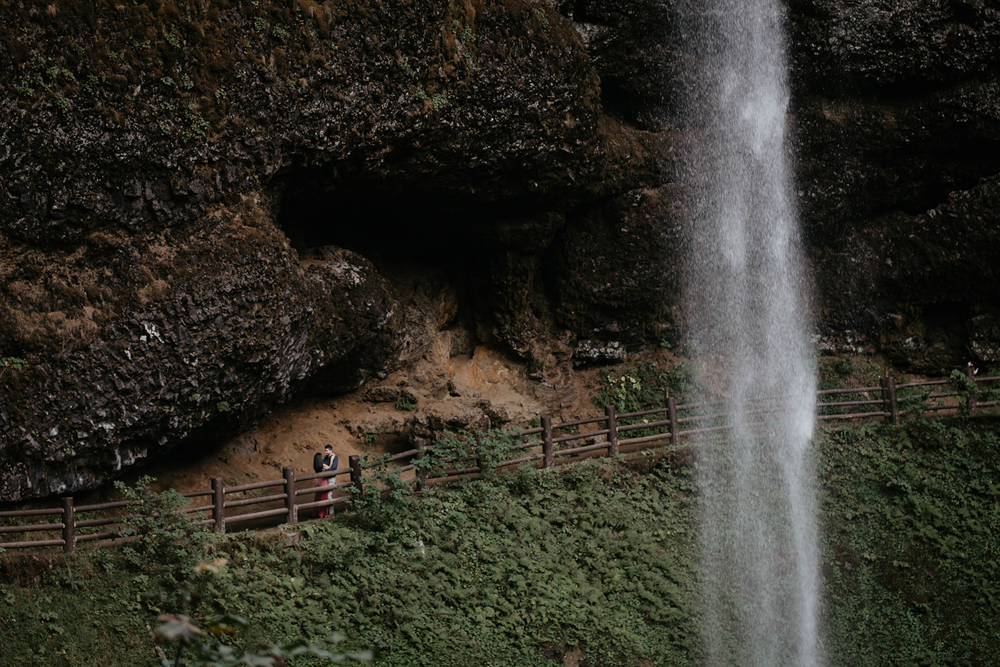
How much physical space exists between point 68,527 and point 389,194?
771 cm

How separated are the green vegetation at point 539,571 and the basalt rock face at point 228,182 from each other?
2.06 meters

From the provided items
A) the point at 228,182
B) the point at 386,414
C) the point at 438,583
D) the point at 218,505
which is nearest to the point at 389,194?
the point at 228,182

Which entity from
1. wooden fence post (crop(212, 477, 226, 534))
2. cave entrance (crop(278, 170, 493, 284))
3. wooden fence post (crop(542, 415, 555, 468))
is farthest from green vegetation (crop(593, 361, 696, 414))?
wooden fence post (crop(212, 477, 226, 534))

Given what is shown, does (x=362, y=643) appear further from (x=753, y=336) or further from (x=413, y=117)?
(x=753, y=336)

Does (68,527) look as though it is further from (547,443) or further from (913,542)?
(913,542)

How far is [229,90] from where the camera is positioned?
1231 cm

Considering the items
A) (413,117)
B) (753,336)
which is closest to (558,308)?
(753,336)

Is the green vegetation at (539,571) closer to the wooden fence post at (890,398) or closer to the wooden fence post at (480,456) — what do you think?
the wooden fence post at (480,456)

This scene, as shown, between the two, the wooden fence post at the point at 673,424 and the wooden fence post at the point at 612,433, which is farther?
the wooden fence post at the point at 673,424

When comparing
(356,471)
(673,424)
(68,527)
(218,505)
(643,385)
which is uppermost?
(643,385)

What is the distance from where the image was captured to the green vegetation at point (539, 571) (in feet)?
33.4

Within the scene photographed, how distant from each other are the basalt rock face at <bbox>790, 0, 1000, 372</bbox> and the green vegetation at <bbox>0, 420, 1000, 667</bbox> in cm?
391

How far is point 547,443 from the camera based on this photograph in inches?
584

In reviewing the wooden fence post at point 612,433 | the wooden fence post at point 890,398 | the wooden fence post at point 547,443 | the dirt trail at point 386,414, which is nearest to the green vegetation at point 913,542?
the wooden fence post at point 890,398
